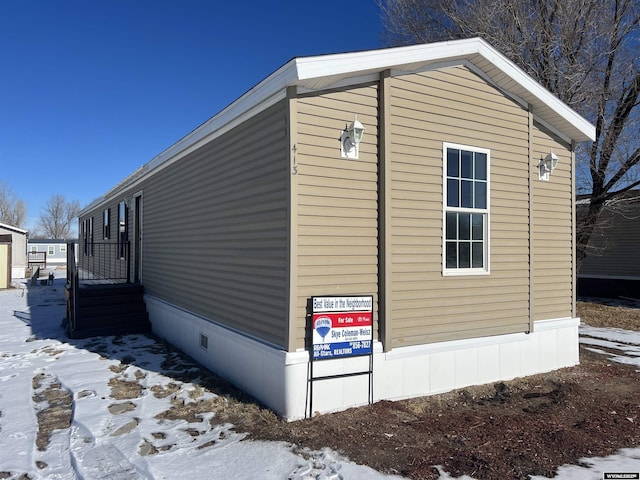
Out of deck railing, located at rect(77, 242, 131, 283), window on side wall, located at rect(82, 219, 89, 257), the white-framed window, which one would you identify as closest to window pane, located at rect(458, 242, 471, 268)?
the white-framed window

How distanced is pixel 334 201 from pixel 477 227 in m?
2.24

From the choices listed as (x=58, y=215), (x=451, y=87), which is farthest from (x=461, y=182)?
(x=58, y=215)

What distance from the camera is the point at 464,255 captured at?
5.79m

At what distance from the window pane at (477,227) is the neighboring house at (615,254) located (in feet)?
37.0

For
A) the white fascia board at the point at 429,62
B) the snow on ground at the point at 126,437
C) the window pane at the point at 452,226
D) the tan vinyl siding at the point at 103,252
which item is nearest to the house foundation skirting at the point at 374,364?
the snow on ground at the point at 126,437

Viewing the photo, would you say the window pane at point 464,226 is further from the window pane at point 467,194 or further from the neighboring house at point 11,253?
the neighboring house at point 11,253

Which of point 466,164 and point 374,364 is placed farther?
point 466,164

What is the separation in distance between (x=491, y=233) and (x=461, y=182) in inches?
31.6

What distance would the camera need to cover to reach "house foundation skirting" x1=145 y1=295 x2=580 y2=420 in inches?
178

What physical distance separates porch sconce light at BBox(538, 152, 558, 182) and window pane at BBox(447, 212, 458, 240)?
1968 mm

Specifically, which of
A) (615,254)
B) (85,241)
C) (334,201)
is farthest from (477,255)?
(85,241)

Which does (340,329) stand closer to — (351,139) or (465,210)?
(351,139)

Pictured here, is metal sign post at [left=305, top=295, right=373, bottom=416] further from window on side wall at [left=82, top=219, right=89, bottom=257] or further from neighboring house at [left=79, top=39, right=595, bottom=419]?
window on side wall at [left=82, top=219, right=89, bottom=257]

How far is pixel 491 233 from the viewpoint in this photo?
5.96 metres
